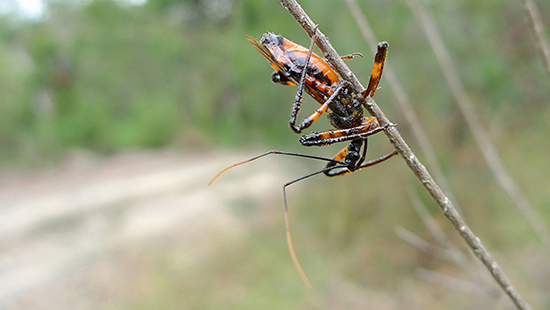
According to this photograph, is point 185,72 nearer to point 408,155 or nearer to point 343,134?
point 343,134

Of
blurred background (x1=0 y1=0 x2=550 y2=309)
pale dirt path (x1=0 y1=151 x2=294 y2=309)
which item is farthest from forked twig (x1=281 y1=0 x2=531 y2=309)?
pale dirt path (x1=0 y1=151 x2=294 y2=309)

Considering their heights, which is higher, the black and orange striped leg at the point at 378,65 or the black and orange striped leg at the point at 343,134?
the black and orange striped leg at the point at 378,65

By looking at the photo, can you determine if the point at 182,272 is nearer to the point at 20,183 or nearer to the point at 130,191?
the point at 130,191

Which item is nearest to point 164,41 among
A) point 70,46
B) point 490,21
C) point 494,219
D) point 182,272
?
point 70,46

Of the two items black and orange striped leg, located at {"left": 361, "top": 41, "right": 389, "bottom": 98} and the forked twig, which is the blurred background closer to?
the forked twig

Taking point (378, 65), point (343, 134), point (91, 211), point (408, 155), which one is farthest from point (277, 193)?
point (408, 155)

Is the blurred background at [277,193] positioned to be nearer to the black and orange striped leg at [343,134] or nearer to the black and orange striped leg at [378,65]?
the black and orange striped leg at [343,134]

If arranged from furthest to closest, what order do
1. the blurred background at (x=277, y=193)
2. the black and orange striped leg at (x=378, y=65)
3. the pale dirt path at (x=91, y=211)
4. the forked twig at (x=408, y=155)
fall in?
1. the pale dirt path at (x=91, y=211)
2. the blurred background at (x=277, y=193)
3. the black and orange striped leg at (x=378, y=65)
4. the forked twig at (x=408, y=155)

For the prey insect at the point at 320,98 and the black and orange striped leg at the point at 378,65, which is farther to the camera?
the prey insect at the point at 320,98

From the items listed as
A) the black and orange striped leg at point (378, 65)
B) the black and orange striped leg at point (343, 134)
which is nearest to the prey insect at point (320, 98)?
the black and orange striped leg at point (343, 134)
